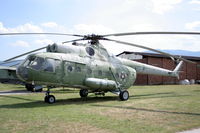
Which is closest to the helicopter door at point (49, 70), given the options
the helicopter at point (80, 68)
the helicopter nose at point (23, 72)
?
the helicopter at point (80, 68)

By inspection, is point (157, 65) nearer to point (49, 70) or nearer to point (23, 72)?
point (49, 70)

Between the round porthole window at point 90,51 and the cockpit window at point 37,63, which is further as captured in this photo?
the round porthole window at point 90,51

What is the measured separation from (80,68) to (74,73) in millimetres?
505

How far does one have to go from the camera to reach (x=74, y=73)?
14141mm

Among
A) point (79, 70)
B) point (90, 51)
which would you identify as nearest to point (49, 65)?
point (79, 70)

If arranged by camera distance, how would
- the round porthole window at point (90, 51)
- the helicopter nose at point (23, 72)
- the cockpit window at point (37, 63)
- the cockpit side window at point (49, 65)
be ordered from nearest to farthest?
the helicopter nose at point (23, 72) → the cockpit window at point (37, 63) → the cockpit side window at point (49, 65) → the round porthole window at point (90, 51)

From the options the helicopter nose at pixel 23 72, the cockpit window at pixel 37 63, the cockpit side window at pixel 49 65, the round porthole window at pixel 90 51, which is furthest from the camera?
the round porthole window at pixel 90 51

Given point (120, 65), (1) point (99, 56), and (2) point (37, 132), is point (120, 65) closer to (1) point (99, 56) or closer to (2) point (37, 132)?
(1) point (99, 56)

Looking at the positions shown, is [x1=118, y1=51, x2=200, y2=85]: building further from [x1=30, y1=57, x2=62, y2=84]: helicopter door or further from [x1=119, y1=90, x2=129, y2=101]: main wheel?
[x1=30, y1=57, x2=62, y2=84]: helicopter door

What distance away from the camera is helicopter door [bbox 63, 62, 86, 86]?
13864 mm

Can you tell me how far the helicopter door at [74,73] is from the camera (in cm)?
1386

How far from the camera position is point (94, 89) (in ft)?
50.1

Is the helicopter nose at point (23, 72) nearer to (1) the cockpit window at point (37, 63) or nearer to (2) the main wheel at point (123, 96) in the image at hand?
(1) the cockpit window at point (37, 63)

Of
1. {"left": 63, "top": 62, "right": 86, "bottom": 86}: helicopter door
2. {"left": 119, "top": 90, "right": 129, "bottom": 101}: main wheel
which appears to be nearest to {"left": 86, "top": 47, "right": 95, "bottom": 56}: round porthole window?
{"left": 63, "top": 62, "right": 86, "bottom": 86}: helicopter door
